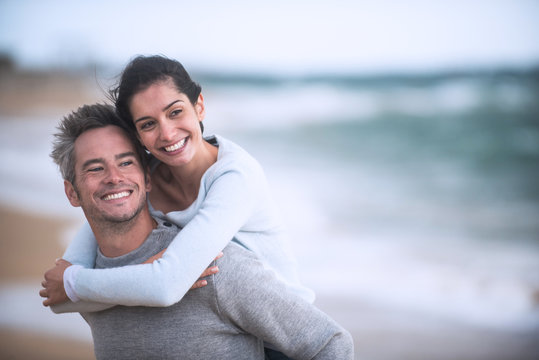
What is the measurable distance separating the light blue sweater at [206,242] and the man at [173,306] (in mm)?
98

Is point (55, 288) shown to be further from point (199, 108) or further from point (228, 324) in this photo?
point (199, 108)

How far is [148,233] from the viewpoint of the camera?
7.49 ft

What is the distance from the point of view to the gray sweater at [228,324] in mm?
1955

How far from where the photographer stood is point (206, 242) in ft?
6.65

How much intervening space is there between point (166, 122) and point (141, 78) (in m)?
0.21

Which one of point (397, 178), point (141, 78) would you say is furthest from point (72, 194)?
point (397, 178)

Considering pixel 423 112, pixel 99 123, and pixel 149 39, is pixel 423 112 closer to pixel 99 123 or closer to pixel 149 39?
pixel 149 39

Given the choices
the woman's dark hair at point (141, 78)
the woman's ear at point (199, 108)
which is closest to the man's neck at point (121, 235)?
the woman's dark hair at point (141, 78)

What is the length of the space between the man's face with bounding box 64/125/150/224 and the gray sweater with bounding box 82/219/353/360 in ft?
1.26

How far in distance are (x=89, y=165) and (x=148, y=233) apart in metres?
0.36

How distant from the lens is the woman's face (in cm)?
244

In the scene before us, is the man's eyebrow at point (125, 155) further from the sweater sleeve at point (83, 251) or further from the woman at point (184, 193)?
the sweater sleeve at point (83, 251)

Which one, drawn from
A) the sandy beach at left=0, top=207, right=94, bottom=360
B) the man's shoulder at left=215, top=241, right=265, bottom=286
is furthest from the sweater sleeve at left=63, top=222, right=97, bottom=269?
the sandy beach at left=0, top=207, right=94, bottom=360

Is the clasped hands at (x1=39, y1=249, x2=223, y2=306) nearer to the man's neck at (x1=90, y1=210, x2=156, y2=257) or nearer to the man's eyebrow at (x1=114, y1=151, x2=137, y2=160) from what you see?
the man's neck at (x1=90, y1=210, x2=156, y2=257)
